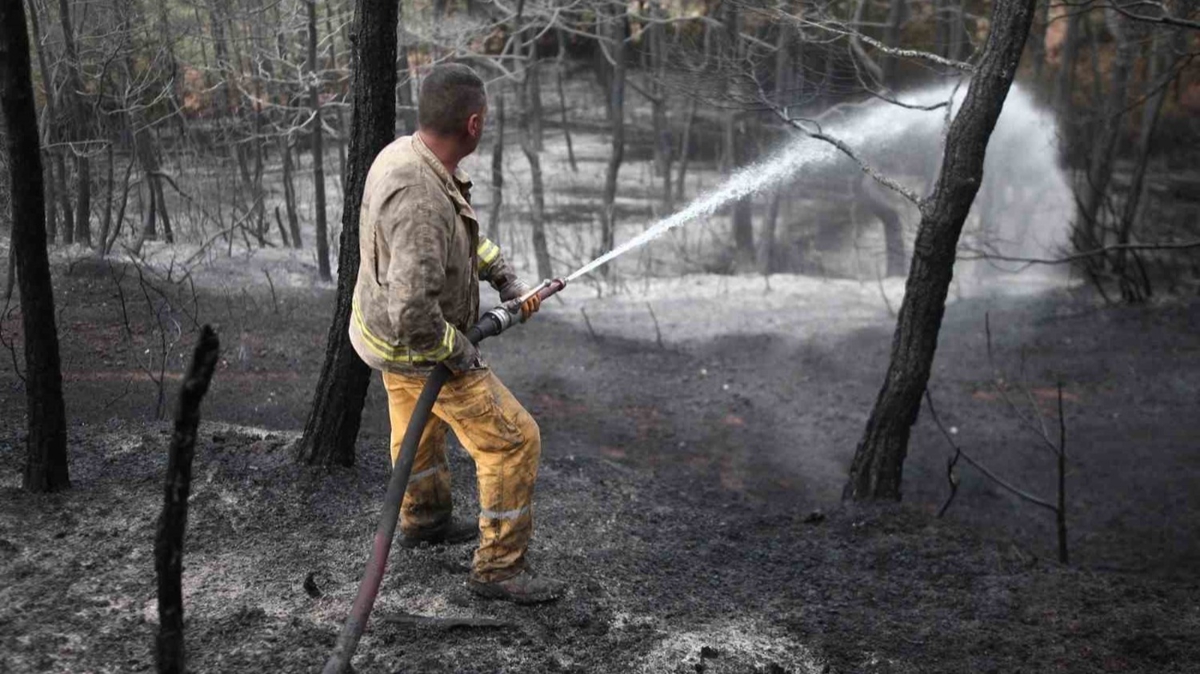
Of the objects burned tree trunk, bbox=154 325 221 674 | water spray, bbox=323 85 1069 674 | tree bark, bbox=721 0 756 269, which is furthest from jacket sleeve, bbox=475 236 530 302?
Result: tree bark, bbox=721 0 756 269

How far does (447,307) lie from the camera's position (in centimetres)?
378

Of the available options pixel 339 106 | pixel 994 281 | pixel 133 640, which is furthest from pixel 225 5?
pixel 994 281

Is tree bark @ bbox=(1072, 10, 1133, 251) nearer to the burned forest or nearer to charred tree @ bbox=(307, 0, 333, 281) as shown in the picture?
the burned forest

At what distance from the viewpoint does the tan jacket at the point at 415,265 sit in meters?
3.48

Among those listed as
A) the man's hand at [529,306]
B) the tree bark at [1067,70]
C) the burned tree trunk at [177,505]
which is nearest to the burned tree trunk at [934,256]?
the man's hand at [529,306]

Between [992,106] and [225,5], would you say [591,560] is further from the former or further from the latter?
[225,5]

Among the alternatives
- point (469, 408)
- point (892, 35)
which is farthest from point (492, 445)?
point (892, 35)

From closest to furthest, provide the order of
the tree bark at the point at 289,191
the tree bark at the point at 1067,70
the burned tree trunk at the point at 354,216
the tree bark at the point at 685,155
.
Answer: the burned tree trunk at the point at 354,216 < the tree bark at the point at 289,191 < the tree bark at the point at 1067,70 < the tree bark at the point at 685,155

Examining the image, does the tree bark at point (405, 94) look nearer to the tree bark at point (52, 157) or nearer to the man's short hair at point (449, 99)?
the tree bark at point (52, 157)

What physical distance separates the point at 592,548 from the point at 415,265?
6.42 feet

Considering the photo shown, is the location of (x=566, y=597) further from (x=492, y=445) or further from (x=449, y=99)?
(x=449, y=99)

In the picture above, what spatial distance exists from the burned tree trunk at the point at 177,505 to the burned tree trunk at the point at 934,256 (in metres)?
4.49

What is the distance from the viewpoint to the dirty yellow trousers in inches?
150

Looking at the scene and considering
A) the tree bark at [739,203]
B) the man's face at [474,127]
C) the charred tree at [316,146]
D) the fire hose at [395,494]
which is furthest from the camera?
the tree bark at [739,203]
